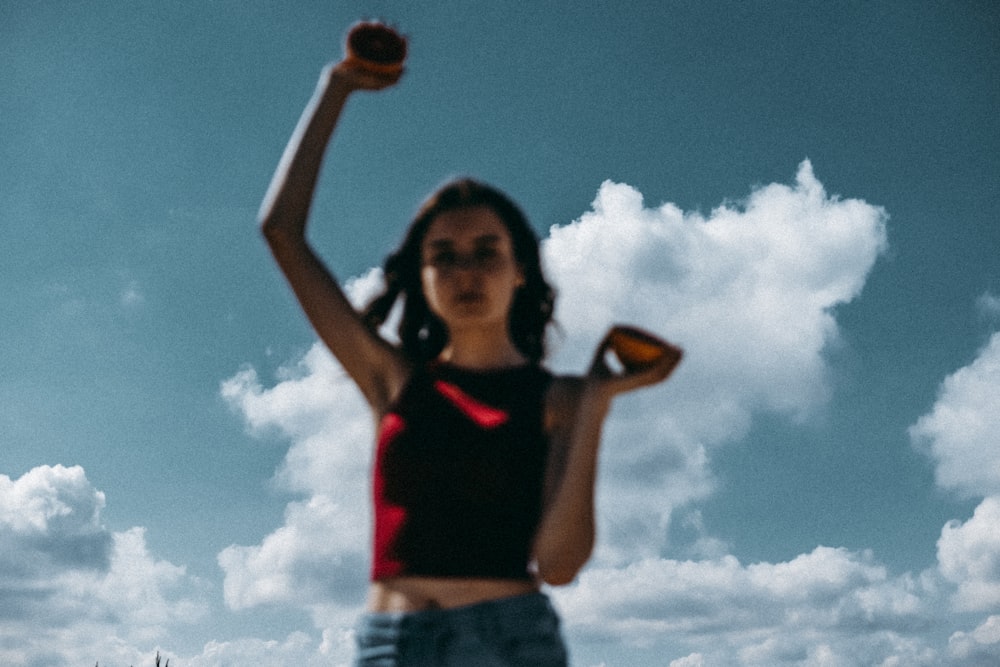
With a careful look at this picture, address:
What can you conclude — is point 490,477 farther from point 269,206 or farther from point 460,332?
point 269,206

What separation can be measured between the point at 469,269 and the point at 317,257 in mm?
621

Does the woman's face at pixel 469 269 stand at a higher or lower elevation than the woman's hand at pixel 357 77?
lower

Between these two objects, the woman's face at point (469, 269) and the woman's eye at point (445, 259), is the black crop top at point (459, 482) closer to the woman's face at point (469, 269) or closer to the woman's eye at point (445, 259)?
the woman's face at point (469, 269)

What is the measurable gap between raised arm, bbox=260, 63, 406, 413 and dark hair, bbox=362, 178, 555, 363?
0.73ft

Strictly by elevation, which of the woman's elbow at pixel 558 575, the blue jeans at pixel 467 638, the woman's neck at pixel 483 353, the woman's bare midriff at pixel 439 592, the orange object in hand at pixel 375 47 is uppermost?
the orange object in hand at pixel 375 47

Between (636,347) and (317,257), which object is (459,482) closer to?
(636,347)

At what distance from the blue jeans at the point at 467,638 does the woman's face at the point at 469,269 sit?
1.15 m

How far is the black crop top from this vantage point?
3.35 meters

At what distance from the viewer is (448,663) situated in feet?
10.4

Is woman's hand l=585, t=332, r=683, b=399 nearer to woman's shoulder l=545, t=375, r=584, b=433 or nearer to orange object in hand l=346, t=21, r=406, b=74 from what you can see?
woman's shoulder l=545, t=375, r=584, b=433

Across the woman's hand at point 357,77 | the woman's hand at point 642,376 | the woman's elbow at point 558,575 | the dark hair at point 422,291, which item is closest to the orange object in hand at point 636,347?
the woman's hand at point 642,376

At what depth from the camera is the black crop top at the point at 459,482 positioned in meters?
3.35

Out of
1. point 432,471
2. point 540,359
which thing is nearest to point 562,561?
point 432,471

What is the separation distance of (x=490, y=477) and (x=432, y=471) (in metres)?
0.21
